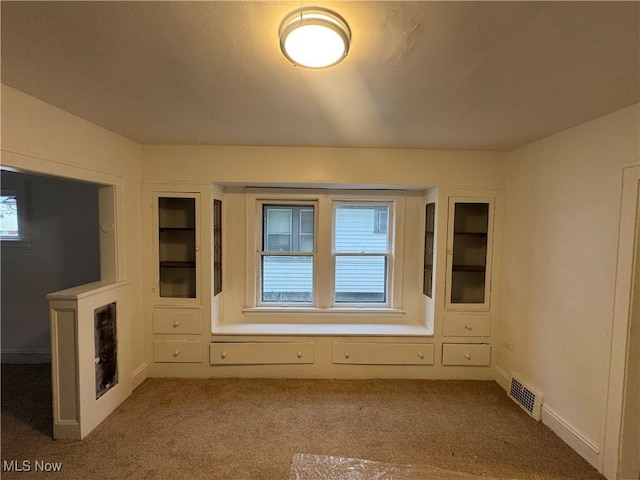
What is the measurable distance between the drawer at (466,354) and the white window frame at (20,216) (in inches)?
181

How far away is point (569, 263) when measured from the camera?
214 cm

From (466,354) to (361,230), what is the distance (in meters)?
1.69

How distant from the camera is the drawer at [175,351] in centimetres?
291

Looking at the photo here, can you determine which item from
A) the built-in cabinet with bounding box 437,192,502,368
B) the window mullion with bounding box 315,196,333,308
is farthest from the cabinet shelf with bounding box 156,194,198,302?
the built-in cabinet with bounding box 437,192,502,368

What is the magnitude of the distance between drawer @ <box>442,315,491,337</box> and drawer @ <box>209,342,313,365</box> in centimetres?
141

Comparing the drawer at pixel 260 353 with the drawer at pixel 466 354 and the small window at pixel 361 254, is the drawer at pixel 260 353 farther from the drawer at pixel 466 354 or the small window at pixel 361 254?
the drawer at pixel 466 354

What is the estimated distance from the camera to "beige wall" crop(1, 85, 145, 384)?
1.69 meters

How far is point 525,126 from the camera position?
2.15 meters

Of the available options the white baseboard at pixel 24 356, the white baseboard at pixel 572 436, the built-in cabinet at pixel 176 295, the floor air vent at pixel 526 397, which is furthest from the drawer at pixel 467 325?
the white baseboard at pixel 24 356

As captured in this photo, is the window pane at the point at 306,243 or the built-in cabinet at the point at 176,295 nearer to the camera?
the built-in cabinet at the point at 176,295

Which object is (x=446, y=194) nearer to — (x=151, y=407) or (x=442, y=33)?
(x=442, y=33)

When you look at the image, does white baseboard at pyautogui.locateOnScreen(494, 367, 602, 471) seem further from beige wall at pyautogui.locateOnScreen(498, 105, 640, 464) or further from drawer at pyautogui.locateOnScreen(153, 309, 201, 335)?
drawer at pyautogui.locateOnScreen(153, 309, 201, 335)

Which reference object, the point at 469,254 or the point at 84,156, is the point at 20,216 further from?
the point at 469,254

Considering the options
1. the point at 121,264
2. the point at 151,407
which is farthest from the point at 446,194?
the point at 151,407
